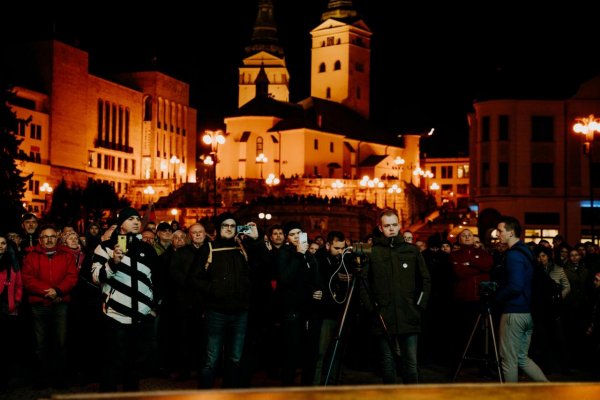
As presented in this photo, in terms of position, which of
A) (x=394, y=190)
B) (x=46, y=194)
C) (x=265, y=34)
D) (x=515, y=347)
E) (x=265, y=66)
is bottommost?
(x=515, y=347)

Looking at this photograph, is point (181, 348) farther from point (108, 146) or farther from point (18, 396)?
point (108, 146)

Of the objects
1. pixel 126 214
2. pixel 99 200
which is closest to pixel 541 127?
pixel 99 200

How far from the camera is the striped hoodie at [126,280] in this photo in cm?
1030

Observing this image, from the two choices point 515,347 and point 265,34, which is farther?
point 265,34

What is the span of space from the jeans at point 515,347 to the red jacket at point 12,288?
6.08m

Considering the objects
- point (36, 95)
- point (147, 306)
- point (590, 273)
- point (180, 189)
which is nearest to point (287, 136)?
point (180, 189)

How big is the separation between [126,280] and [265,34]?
122 metres

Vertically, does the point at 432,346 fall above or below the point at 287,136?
below

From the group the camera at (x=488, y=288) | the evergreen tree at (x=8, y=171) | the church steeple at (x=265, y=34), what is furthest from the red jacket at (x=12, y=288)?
the church steeple at (x=265, y=34)

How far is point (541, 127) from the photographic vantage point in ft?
188

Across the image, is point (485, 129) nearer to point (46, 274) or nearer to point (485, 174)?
point (485, 174)

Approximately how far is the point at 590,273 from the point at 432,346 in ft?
11.0

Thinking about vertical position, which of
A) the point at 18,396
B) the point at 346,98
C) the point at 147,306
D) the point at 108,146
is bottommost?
the point at 18,396

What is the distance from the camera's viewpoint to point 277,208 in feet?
225
